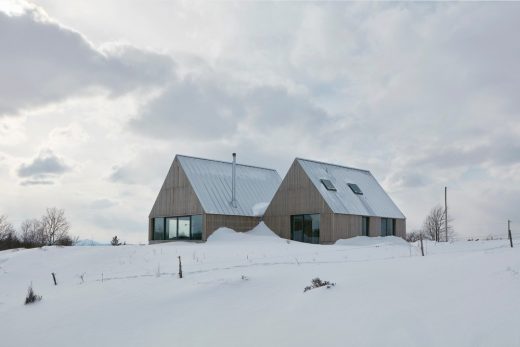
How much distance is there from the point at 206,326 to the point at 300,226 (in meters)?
21.5

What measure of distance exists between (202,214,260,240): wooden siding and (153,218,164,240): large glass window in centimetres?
537

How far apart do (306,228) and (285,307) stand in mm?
20713

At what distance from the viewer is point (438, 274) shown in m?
12.2

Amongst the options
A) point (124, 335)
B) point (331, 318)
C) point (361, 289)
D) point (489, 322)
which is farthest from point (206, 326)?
point (489, 322)

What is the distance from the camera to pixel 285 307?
11.0m

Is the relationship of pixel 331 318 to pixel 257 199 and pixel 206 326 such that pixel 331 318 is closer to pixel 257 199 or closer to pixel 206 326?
pixel 206 326

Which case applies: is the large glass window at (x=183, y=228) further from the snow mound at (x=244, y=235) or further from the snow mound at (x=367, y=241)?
the snow mound at (x=367, y=241)

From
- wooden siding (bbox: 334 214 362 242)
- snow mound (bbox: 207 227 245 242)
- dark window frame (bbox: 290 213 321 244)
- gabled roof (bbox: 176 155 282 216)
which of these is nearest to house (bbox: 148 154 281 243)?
gabled roof (bbox: 176 155 282 216)

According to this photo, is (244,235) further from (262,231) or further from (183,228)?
(183,228)

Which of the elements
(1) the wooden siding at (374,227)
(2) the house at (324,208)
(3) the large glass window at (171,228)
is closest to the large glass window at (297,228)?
(2) the house at (324,208)

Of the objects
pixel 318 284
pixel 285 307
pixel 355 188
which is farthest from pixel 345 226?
pixel 285 307

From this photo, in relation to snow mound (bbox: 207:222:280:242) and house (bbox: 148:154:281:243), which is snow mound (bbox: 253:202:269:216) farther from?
snow mound (bbox: 207:222:280:242)

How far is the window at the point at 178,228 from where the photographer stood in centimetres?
3281

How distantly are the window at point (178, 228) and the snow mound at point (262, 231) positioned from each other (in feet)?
10.6
